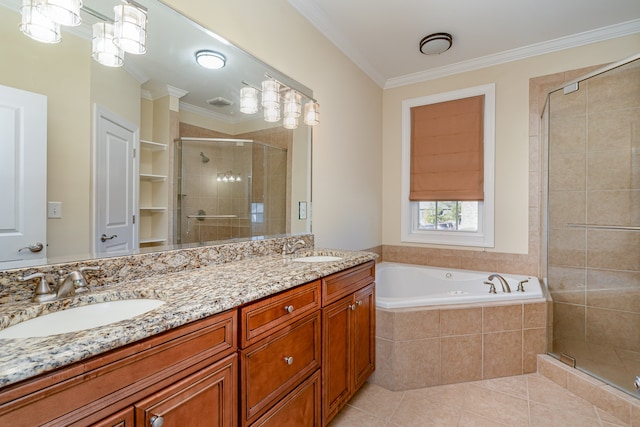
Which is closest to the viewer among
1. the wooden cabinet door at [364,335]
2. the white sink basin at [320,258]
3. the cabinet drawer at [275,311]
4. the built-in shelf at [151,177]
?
the cabinet drawer at [275,311]

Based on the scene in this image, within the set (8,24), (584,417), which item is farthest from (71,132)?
(584,417)

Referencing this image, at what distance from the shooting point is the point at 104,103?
43.5 inches

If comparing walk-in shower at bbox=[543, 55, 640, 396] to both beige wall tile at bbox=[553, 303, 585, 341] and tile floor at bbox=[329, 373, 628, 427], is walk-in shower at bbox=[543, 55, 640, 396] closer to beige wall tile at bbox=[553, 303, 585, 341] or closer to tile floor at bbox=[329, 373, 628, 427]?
beige wall tile at bbox=[553, 303, 585, 341]

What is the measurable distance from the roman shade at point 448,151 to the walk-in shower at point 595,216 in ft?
1.87

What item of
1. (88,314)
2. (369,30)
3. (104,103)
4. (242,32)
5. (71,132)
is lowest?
(88,314)

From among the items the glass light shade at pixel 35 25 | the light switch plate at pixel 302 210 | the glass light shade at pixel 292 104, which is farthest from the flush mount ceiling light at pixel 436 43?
the glass light shade at pixel 35 25

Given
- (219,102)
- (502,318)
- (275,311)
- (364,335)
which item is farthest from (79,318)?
(502,318)

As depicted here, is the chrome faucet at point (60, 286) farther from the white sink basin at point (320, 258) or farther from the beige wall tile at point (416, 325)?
the beige wall tile at point (416, 325)

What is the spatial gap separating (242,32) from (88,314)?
5.21 feet

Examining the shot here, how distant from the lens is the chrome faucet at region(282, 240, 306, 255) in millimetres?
1921

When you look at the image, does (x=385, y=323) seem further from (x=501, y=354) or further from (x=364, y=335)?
(x=501, y=354)

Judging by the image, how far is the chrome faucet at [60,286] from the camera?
0.90 meters

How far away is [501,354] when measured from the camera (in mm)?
2098

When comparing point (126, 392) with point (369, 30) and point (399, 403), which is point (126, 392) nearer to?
point (399, 403)
